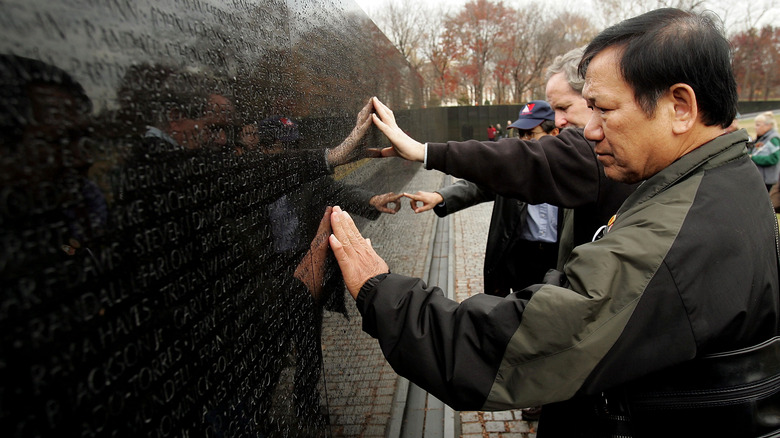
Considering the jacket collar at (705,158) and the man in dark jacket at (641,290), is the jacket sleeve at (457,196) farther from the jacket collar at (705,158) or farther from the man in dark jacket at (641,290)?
the jacket collar at (705,158)

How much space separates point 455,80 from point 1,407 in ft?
143

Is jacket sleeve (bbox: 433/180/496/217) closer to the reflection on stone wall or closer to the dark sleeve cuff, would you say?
the reflection on stone wall

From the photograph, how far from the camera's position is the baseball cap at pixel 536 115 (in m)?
4.02

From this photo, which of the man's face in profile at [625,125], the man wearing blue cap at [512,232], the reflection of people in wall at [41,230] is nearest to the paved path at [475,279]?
the man wearing blue cap at [512,232]

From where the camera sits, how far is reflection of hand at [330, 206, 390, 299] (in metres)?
1.71

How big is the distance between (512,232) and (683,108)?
2.36 m

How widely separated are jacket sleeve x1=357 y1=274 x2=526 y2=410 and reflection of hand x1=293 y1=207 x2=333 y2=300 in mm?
493

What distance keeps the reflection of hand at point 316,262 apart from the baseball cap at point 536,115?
244 cm

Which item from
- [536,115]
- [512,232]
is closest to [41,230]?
[512,232]

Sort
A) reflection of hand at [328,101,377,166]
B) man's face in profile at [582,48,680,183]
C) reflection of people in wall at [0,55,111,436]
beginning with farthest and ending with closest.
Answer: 1. reflection of hand at [328,101,377,166]
2. man's face in profile at [582,48,680,183]
3. reflection of people in wall at [0,55,111,436]

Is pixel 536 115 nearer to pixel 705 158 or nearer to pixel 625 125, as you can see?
pixel 625 125

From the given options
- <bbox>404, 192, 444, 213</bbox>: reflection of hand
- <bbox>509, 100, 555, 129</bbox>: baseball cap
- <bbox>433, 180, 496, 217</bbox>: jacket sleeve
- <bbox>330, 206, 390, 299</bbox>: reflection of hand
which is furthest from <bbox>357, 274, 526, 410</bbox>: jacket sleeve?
<bbox>509, 100, 555, 129</bbox>: baseball cap

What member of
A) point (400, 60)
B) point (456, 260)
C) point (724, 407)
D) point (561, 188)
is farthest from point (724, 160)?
point (456, 260)

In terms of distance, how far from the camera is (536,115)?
4.07m
